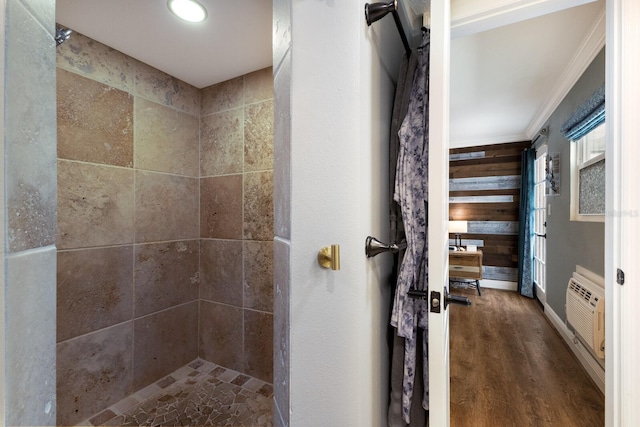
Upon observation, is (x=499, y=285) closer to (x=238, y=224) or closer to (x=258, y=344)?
(x=258, y=344)

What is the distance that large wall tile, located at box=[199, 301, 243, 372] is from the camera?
5.75 ft

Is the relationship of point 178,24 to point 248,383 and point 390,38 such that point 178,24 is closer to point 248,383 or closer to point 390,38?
point 390,38

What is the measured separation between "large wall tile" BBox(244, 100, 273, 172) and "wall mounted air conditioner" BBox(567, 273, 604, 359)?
2435 mm

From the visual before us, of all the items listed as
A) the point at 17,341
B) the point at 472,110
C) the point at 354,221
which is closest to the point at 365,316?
the point at 354,221

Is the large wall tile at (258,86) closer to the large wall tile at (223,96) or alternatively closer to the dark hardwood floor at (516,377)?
the large wall tile at (223,96)

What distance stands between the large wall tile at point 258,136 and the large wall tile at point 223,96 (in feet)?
0.42

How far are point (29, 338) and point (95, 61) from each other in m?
1.74

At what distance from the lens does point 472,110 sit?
322 cm

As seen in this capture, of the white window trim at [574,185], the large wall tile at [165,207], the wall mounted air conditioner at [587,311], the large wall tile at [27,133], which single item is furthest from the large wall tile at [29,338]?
the white window trim at [574,185]

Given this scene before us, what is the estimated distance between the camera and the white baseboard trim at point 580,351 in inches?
73.0

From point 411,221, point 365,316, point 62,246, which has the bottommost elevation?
point 365,316

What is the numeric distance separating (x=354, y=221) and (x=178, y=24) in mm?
1357

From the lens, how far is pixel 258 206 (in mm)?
1688

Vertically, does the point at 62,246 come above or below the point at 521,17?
below
